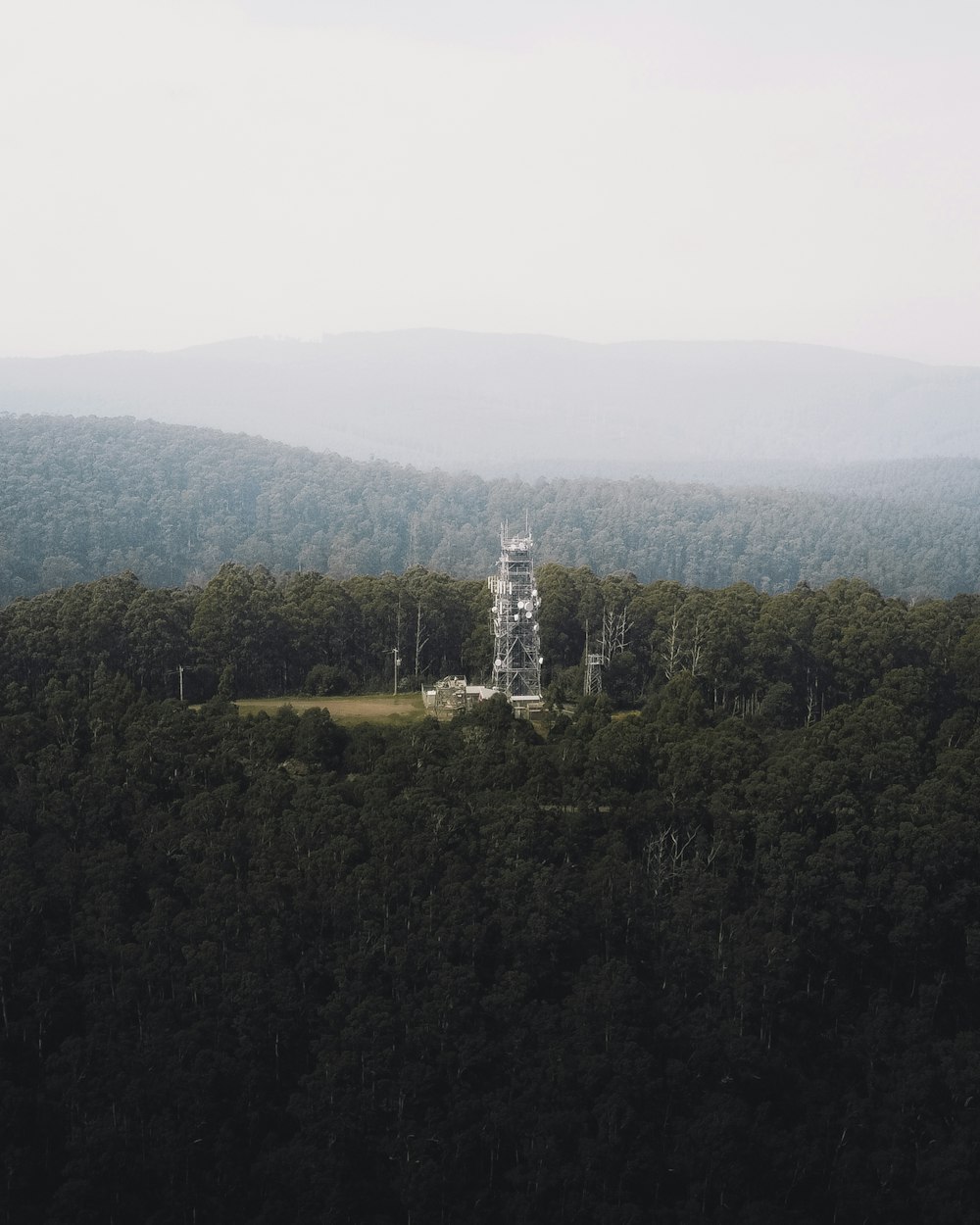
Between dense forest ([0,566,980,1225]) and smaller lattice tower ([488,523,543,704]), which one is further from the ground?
smaller lattice tower ([488,523,543,704])

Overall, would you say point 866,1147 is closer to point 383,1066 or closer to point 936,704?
point 383,1066

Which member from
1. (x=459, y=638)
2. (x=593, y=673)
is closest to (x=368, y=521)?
(x=459, y=638)

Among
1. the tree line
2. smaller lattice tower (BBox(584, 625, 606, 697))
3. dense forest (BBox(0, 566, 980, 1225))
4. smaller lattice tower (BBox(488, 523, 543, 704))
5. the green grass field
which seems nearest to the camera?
dense forest (BBox(0, 566, 980, 1225))

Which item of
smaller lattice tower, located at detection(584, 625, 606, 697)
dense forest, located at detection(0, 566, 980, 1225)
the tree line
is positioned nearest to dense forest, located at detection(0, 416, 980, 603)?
the tree line

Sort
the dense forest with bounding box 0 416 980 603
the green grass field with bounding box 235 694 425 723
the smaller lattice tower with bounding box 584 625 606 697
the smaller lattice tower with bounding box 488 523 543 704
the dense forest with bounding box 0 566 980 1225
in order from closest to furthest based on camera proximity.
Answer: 1. the dense forest with bounding box 0 566 980 1225
2. the green grass field with bounding box 235 694 425 723
3. the smaller lattice tower with bounding box 488 523 543 704
4. the smaller lattice tower with bounding box 584 625 606 697
5. the dense forest with bounding box 0 416 980 603

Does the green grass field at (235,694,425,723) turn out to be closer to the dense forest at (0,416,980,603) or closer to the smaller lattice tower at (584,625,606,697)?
the smaller lattice tower at (584,625,606,697)

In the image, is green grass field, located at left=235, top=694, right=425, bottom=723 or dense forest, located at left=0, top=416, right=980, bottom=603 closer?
green grass field, located at left=235, top=694, right=425, bottom=723
